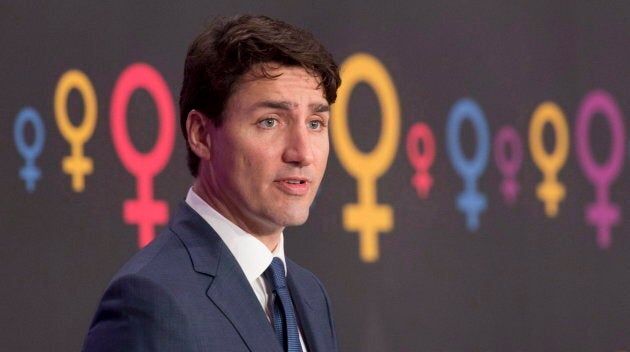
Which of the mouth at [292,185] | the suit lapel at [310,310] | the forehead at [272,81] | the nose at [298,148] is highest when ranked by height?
the forehead at [272,81]

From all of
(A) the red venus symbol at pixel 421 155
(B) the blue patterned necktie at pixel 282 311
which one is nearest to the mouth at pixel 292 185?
(B) the blue patterned necktie at pixel 282 311

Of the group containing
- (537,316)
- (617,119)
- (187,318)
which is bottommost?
(537,316)

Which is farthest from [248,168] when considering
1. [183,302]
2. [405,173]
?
[405,173]

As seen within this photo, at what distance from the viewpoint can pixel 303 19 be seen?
315 centimetres

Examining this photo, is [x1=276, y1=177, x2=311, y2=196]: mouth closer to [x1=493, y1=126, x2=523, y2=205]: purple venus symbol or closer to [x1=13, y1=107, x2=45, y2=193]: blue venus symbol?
[x1=13, y1=107, x2=45, y2=193]: blue venus symbol

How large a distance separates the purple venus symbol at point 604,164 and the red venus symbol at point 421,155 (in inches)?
33.8

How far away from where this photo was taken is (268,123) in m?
1.64

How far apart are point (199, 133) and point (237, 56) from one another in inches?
6.3

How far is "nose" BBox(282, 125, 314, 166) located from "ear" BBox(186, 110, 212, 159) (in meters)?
0.14

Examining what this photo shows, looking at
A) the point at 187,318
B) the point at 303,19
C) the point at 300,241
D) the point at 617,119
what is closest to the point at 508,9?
the point at 617,119

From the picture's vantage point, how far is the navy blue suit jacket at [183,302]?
144cm

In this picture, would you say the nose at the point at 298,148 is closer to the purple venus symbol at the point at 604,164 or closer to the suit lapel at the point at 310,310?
the suit lapel at the point at 310,310

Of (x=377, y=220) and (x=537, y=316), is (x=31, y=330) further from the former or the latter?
(x=537, y=316)

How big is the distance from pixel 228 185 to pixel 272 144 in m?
0.10
